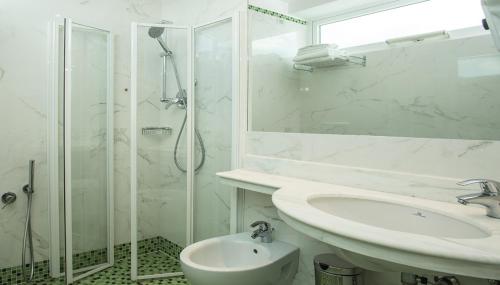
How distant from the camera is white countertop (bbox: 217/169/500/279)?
0.70m

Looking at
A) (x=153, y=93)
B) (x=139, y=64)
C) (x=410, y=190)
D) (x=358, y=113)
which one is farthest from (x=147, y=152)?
(x=410, y=190)

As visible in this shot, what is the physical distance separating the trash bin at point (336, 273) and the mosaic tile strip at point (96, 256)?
1.31m

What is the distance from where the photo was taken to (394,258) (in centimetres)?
77

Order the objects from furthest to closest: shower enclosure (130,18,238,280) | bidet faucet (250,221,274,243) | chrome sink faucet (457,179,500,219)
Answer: shower enclosure (130,18,238,280)
bidet faucet (250,221,274,243)
chrome sink faucet (457,179,500,219)

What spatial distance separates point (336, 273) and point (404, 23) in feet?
3.70

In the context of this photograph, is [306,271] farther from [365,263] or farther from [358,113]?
[358,113]

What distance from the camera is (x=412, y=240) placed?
0.76 m

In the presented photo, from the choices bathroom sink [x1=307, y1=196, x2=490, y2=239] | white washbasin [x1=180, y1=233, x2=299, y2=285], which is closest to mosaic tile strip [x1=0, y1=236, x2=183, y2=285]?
white washbasin [x1=180, y1=233, x2=299, y2=285]

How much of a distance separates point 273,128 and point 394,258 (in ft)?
3.97

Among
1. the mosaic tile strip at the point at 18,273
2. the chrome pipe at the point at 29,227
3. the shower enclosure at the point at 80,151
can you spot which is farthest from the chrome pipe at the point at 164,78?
the mosaic tile strip at the point at 18,273

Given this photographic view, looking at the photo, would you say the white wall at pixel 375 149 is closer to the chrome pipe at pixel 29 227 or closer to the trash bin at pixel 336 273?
the trash bin at pixel 336 273

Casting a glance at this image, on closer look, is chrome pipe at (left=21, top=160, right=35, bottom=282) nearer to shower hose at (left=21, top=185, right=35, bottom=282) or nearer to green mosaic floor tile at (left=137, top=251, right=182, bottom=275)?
shower hose at (left=21, top=185, right=35, bottom=282)

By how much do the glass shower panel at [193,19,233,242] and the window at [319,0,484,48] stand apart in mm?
729

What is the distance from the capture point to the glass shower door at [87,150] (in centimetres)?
210
